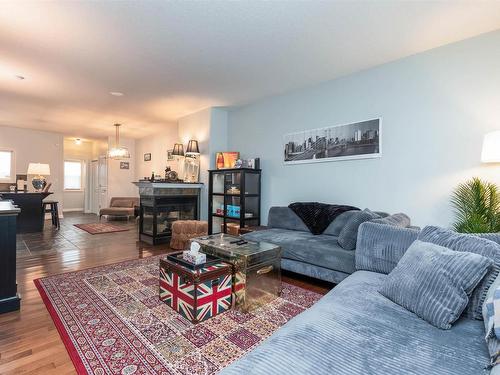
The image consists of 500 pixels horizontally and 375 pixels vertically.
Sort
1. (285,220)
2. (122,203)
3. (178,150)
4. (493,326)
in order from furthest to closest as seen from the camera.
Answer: (122,203), (178,150), (285,220), (493,326)

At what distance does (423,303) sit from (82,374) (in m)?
1.85

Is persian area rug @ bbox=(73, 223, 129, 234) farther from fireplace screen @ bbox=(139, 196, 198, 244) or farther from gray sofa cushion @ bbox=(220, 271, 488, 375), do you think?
gray sofa cushion @ bbox=(220, 271, 488, 375)

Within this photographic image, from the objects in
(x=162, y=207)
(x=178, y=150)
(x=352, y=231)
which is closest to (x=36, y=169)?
(x=178, y=150)

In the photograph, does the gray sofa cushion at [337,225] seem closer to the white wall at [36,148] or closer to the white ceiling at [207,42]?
the white ceiling at [207,42]

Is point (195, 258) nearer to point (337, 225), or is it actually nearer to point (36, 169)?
point (337, 225)

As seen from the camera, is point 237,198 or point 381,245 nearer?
point 381,245

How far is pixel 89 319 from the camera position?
2041mm

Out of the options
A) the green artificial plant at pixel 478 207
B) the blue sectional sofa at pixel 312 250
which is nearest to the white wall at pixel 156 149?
the blue sectional sofa at pixel 312 250

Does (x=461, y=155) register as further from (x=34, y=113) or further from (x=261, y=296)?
(x=34, y=113)

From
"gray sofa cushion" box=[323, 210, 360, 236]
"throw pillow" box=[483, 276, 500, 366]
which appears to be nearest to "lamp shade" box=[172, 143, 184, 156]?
"gray sofa cushion" box=[323, 210, 360, 236]

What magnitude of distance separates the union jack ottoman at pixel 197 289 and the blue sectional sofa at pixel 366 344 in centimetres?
91

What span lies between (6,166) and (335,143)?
8.19m

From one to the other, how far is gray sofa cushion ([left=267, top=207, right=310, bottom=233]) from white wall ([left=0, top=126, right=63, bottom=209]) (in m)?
6.86

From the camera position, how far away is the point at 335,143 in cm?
368
